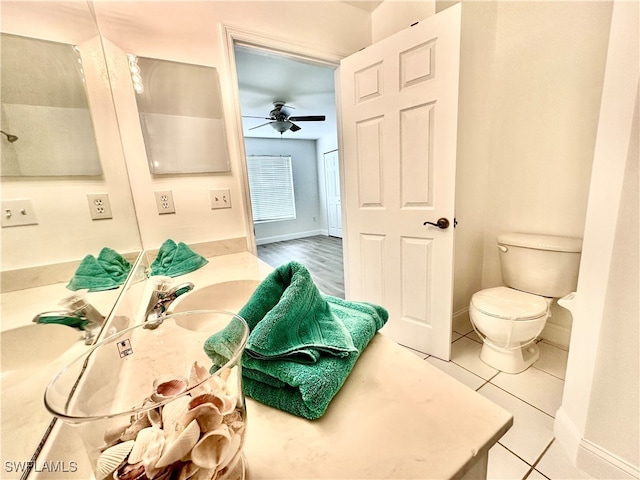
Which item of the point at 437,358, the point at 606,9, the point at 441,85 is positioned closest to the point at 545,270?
the point at 437,358

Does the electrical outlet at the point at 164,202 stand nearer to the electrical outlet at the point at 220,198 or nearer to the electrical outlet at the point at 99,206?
the electrical outlet at the point at 220,198

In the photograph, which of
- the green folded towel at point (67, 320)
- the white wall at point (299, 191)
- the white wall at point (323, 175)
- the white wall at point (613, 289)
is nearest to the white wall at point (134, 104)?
the green folded towel at point (67, 320)

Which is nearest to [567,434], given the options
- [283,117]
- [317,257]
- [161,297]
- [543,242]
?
[543,242]

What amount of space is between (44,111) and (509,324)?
1974mm

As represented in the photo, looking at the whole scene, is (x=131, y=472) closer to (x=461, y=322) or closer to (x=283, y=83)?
(x=461, y=322)

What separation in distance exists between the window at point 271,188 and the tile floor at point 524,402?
4294mm

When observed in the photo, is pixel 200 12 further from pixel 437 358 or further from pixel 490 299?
pixel 437 358

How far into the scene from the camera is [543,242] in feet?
5.01

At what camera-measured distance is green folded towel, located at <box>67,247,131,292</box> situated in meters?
0.59

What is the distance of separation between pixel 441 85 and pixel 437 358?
1578 millimetres

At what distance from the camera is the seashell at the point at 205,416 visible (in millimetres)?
266

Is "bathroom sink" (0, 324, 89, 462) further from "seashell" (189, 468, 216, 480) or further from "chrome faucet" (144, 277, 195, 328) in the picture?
"chrome faucet" (144, 277, 195, 328)

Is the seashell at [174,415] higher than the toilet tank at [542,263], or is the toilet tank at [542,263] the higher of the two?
the seashell at [174,415]

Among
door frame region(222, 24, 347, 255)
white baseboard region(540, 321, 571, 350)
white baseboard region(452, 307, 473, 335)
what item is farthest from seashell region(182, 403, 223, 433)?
white baseboard region(540, 321, 571, 350)
